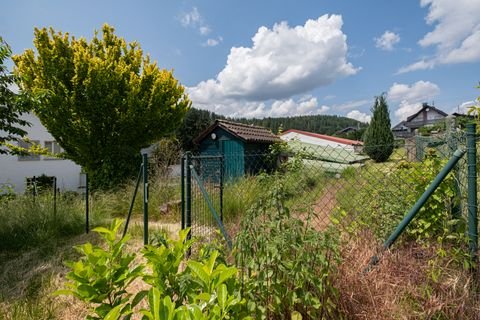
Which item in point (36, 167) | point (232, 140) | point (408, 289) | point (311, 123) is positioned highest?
point (311, 123)

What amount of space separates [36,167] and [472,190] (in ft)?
50.8

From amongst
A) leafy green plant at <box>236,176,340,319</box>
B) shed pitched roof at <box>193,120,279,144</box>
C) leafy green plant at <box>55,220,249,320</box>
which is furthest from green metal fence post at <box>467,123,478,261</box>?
shed pitched roof at <box>193,120,279,144</box>

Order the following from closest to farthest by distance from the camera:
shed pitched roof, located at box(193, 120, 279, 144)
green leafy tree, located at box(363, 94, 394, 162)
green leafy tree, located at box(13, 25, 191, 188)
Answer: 1. green leafy tree, located at box(13, 25, 191, 188)
2. shed pitched roof, located at box(193, 120, 279, 144)
3. green leafy tree, located at box(363, 94, 394, 162)

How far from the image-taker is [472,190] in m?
1.85

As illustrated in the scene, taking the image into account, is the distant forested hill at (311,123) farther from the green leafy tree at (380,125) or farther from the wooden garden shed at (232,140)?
the green leafy tree at (380,125)

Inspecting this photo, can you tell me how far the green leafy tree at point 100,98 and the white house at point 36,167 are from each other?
416cm

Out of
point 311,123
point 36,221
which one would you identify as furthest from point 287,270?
point 311,123

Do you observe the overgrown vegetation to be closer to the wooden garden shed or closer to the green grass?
the green grass

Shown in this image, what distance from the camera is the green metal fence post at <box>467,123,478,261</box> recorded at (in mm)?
1842

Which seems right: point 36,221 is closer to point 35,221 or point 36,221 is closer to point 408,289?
point 35,221

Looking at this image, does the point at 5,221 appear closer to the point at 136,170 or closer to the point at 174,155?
the point at 136,170

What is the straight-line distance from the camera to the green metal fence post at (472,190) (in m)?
1.84

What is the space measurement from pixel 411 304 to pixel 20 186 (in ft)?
49.6

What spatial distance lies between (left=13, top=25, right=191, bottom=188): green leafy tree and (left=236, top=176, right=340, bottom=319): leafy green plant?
25.6 feet
